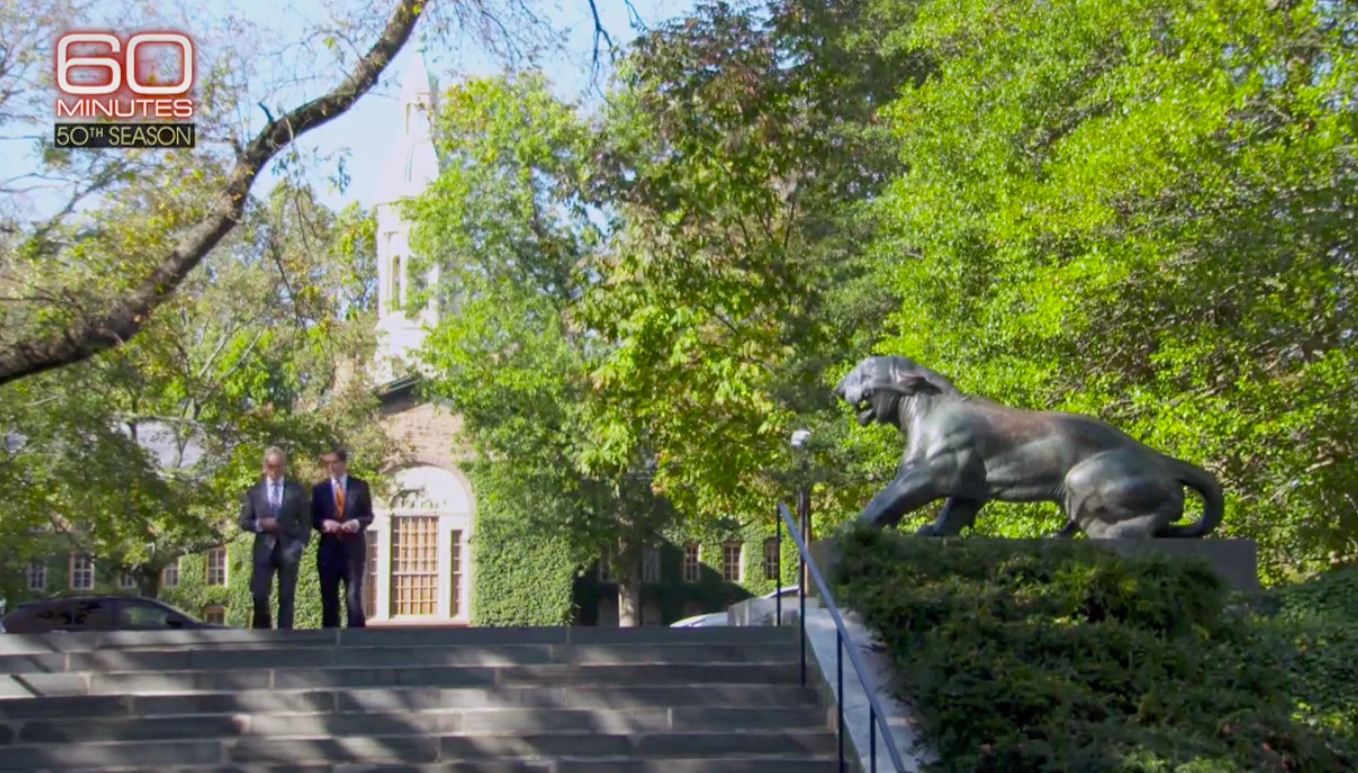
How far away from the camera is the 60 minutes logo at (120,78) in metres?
13.9

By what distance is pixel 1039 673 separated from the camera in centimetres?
876

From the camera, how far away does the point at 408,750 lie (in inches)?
381

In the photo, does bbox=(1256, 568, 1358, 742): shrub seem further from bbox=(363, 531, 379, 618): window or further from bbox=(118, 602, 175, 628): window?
bbox=(363, 531, 379, 618): window

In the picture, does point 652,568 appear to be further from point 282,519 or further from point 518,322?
point 282,519

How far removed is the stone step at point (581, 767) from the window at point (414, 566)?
40.4m

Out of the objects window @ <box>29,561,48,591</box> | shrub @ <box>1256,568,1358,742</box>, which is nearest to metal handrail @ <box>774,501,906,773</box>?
shrub @ <box>1256,568,1358,742</box>

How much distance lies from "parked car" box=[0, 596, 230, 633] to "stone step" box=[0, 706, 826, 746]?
15.5 m

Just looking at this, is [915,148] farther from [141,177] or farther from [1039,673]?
[1039,673]

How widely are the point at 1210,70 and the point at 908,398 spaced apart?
25.6 feet

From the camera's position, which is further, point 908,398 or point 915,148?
point 915,148

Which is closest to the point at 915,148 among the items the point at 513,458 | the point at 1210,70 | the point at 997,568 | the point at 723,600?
the point at 1210,70

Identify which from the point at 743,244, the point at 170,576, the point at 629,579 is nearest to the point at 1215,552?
the point at 743,244

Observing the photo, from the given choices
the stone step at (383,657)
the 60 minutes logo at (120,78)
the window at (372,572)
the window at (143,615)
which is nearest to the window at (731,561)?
the window at (372,572)

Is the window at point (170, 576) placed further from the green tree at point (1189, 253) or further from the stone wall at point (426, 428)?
the green tree at point (1189, 253)
